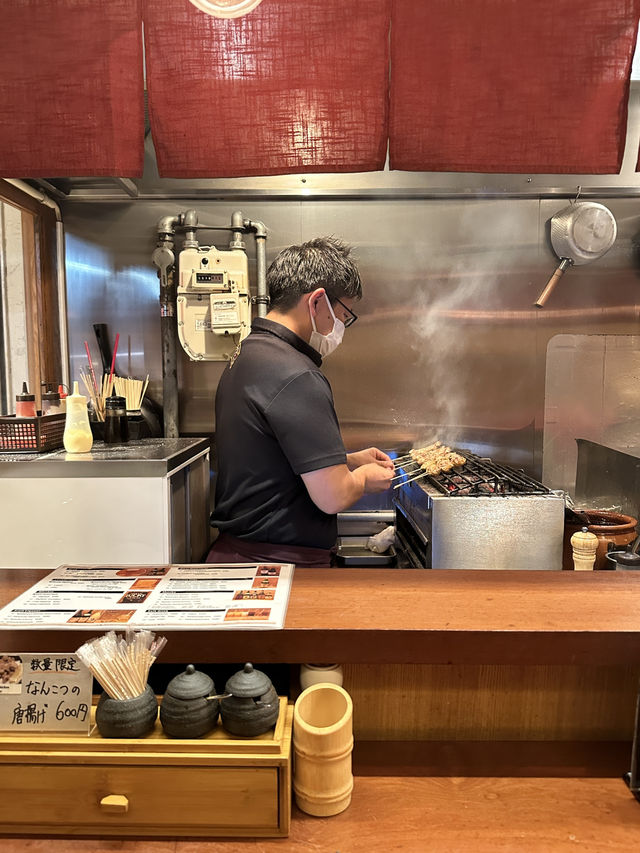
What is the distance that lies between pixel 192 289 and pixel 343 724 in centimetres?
280

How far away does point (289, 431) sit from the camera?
1.71 metres

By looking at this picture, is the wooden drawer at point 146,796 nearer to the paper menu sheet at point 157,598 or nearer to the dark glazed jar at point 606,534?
the paper menu sheet at point 157,598

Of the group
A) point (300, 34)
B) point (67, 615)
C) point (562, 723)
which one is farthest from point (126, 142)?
point (562, 723)

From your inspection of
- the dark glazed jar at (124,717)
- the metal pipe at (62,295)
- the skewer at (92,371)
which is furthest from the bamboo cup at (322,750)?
the metal pipe at (62,295)

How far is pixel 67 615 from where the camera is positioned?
4.16 ft

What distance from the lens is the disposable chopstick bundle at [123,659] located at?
1.12 meters

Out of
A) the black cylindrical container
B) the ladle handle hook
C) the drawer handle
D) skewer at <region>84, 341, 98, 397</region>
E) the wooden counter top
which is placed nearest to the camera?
the drawer handle

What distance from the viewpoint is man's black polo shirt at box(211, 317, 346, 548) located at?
1711 millimetres

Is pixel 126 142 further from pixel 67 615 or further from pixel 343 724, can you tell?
pixel 343 724

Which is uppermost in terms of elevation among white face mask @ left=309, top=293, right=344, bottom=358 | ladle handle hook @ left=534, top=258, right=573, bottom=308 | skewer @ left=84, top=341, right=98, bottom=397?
ladle handle hook @ left=534, top=258, right=573, bottom=308

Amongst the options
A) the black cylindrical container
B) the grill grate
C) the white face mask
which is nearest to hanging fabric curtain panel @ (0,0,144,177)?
the white face mask

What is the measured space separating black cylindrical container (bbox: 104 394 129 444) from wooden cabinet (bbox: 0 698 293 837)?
6.84 feet

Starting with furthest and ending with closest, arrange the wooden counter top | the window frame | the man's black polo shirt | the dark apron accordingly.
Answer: the window frame
the dark apron
the man's black polo shirt
the wooden counter top

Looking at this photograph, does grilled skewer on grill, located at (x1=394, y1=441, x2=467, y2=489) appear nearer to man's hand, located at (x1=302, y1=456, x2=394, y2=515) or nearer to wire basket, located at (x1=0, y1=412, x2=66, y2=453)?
man's hand, located at (x1=302, y1=456, x2=394, y2=515)
